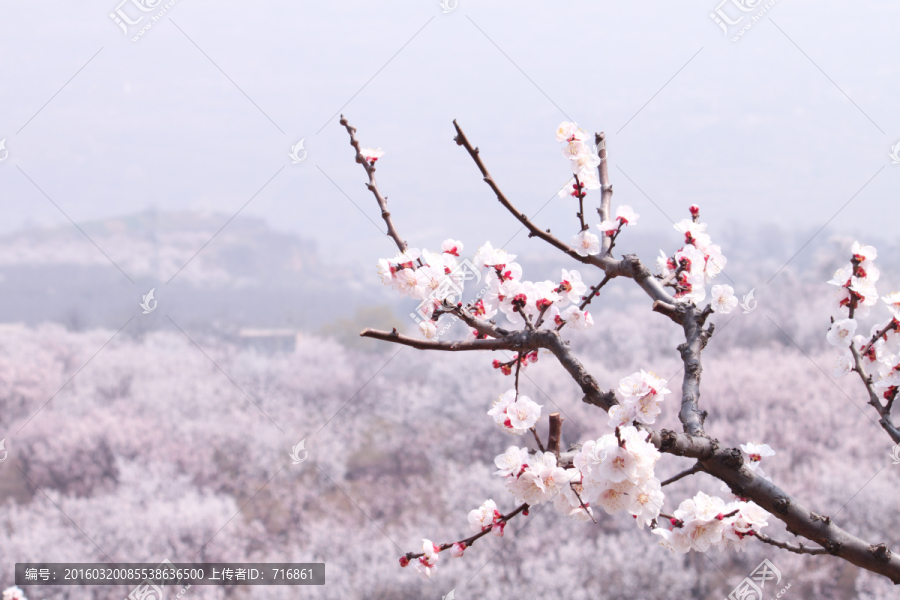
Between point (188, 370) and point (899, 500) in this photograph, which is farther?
point (188, 370)

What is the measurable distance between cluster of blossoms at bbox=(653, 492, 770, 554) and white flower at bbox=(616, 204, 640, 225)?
1.42 feet

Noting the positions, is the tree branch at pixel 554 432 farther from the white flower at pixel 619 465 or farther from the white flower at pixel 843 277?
the white flower at pixel 843 277

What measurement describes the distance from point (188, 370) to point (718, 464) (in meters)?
3.00

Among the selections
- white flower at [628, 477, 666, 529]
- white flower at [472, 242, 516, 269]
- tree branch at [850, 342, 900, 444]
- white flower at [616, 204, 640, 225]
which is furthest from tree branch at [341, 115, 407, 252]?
tree branch at [850, 342, 900, 444]

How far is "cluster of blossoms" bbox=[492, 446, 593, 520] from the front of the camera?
2.42 feet

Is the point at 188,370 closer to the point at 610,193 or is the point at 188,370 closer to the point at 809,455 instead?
the point at 610,193

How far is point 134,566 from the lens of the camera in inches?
108

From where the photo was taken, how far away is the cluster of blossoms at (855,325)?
3.18 ft

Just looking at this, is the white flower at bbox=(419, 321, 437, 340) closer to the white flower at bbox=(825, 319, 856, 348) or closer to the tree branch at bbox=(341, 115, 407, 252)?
the tree branch at bbox=(341, 115, 407, 252)

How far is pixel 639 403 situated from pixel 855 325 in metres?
0.51

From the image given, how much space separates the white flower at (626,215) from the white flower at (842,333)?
359mm

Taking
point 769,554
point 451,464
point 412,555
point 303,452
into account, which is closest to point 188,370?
point 303,452

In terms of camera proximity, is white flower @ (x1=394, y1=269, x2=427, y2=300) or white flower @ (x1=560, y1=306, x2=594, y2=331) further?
white flower @ (x1=560, y1=306, x2=594, y2=331)

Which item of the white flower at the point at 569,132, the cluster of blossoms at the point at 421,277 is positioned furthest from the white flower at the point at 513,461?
the white flower at the point at 569,132
